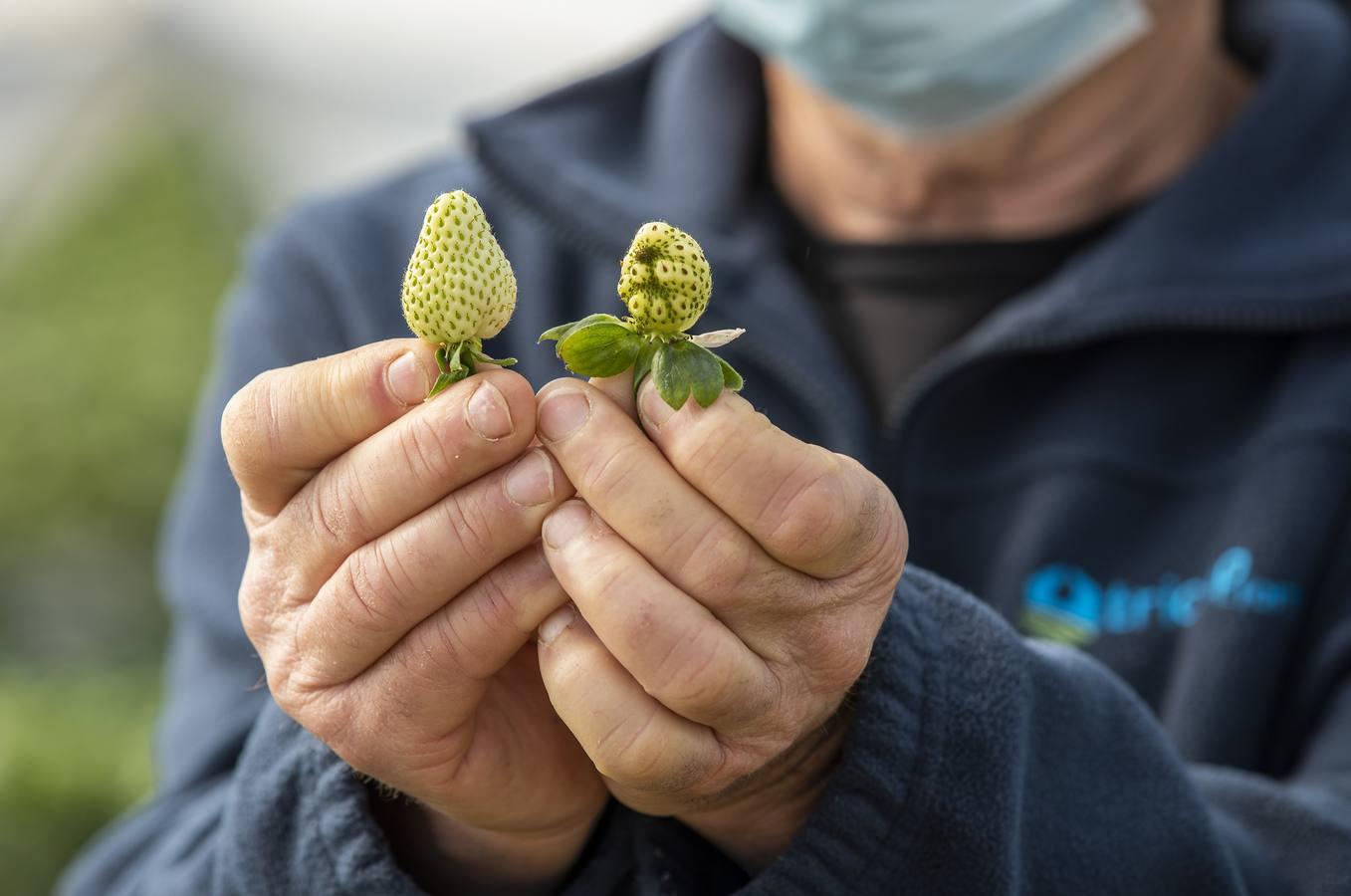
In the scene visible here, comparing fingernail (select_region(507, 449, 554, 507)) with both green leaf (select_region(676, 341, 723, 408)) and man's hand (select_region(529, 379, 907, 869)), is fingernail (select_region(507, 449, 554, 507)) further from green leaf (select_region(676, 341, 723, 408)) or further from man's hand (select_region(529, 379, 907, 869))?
green leaf (select_region(676, 341, 723, 408))

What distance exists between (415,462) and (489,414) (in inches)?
2.9

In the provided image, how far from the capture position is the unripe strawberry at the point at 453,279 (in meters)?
1.15

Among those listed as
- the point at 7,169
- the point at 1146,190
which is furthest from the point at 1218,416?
the point at 7,169

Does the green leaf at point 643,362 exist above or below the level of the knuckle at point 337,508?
above

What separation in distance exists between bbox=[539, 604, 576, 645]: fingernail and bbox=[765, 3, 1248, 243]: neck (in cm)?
138

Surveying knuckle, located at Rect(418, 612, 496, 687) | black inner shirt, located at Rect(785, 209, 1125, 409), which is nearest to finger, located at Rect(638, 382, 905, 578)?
knuckle, located at Rect(418, 612, 496, 687)

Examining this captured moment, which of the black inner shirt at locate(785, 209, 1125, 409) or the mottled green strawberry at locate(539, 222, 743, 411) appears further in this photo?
the black inner shirt at locate(785, 209, 1125, 409)

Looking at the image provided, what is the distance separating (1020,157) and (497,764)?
60.0 inches

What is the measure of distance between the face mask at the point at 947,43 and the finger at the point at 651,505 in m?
1.29

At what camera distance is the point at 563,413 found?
1.14 m

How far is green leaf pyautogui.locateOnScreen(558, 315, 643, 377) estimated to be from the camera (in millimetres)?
1153

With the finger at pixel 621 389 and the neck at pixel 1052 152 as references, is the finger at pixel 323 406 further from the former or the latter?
the neck at pixel 1052 152

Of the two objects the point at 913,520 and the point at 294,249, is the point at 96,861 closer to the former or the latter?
the point at 294,249

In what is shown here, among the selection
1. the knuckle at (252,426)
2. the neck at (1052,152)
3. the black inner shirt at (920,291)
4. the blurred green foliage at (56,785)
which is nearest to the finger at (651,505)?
the knuckle at (252,426)
